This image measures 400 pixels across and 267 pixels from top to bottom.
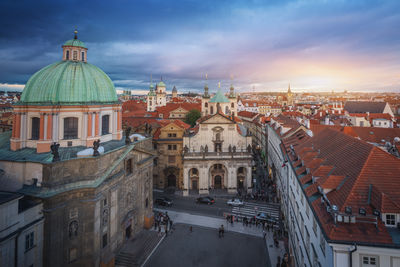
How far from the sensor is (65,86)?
2553 cm

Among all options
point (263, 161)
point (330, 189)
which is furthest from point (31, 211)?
point (263, 161)

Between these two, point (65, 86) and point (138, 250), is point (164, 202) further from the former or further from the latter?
point (65, 86)

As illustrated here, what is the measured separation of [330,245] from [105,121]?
83.0 feet

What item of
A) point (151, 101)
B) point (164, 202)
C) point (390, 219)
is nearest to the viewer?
point (390, 219)

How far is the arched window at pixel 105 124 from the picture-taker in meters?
28.8

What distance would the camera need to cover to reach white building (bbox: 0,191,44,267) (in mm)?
16578

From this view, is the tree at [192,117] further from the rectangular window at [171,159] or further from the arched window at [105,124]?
the arched window at [105,124]

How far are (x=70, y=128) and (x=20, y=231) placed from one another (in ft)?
36.1

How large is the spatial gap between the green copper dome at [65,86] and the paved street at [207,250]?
18.5 meters

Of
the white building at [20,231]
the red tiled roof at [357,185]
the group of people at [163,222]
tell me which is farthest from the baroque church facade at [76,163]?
the red tiled roof at [357,185]

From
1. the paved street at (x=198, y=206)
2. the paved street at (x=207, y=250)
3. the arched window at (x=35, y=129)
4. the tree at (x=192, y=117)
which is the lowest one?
the paved street at (x=207, y=250)

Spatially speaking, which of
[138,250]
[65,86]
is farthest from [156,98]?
[138,250]

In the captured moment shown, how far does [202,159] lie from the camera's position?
4528cm

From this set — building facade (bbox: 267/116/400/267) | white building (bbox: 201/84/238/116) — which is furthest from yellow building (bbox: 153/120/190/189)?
white building (bbox: 201/84/238/116)
